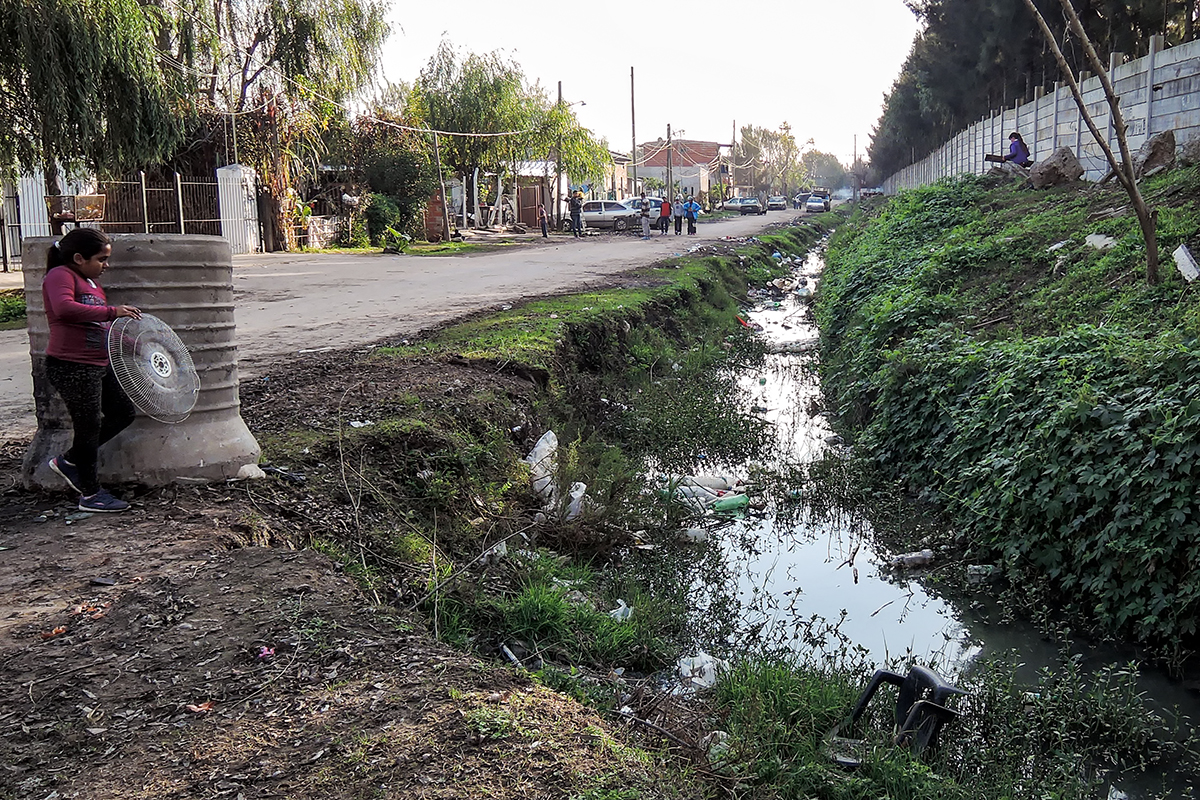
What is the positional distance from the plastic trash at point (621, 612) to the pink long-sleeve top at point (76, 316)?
264cm

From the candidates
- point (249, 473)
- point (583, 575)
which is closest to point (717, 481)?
point (583, 575)

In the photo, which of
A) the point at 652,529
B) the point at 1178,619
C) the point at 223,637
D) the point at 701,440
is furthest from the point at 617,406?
the point at 223,637

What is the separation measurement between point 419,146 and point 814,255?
46.2 ft

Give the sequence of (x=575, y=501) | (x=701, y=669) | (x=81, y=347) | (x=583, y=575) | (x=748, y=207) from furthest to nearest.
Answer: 1. (x=748, y=207)
2. (x=575, y=501)
3. (x=583, y=575)
4. (x=701, y=669)
5. (x=81, y=347)

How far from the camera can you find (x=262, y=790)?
241cm

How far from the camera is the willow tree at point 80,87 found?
11062mm

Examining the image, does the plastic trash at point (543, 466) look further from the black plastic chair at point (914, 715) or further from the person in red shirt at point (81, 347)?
the black plastic chair at point (914, 715)

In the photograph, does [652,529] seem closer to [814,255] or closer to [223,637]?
[223,637]

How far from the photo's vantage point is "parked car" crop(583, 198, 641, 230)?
3812 centimetres

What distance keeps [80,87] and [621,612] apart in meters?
10.5

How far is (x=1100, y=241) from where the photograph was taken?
30.7 feet

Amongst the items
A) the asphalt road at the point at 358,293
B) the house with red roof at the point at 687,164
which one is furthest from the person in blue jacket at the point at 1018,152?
the house with red roof at the point at 687,164

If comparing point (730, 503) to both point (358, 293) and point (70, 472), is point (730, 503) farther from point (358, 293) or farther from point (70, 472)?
point (358, 293)

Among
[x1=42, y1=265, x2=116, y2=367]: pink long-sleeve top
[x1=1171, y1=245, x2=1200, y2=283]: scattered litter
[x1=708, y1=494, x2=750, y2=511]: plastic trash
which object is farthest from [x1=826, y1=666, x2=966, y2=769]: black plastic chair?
[x1=1171, y1=245, x2=1200, y2=283]: scattered litter
